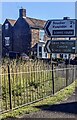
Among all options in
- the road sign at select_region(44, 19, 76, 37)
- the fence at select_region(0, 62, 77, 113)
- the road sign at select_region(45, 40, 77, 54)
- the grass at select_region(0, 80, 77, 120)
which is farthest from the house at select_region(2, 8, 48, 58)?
the road sign at select_region(44, 19, 76, 37)

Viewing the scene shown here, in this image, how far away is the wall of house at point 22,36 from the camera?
160 ft

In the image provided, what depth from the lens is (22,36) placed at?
4988 centimetres

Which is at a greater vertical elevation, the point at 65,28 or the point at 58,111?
the point at 65,28

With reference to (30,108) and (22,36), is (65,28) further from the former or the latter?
(22,36)

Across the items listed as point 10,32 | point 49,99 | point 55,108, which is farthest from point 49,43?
point 10,32

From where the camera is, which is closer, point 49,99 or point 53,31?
point 53,31

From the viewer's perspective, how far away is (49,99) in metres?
10.5

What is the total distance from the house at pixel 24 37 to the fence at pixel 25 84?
34842mm

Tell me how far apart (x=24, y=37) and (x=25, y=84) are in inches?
1545

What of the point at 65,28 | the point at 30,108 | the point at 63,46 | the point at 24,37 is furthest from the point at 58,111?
the point at 24,37

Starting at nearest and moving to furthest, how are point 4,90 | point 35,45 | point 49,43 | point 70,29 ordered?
point 70,29
point 49,43
point 4,90
point 35,45

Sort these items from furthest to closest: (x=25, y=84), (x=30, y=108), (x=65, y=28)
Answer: (x=25, y=84), (x=30, y=108), (x=65, y=28)

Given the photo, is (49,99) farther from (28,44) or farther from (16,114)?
(28,44)

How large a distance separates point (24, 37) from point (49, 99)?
39734mm
